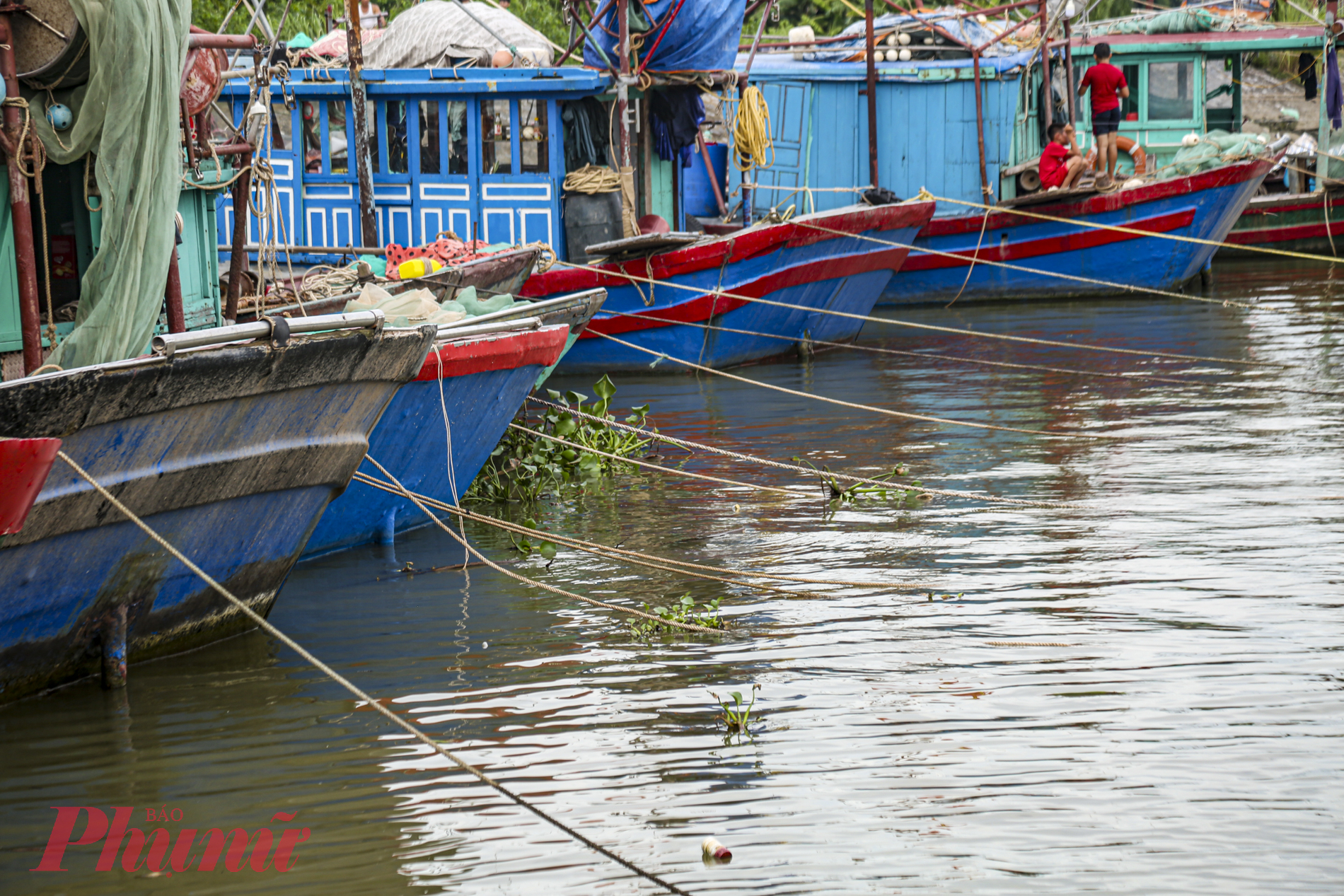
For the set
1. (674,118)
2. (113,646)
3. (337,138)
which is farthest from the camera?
(337,138)

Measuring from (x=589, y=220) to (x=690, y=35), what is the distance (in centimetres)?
186

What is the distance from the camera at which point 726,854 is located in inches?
147

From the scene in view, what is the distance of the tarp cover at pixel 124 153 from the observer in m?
5.17

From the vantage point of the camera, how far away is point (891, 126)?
17.7 meters

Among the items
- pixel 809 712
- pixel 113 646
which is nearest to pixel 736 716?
pixel 809 712

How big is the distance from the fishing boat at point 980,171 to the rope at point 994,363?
2.54m

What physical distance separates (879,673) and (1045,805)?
1.15 m

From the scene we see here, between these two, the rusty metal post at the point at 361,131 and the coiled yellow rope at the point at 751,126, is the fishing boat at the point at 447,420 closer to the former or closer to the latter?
the rusty metal post at the point at 361,131

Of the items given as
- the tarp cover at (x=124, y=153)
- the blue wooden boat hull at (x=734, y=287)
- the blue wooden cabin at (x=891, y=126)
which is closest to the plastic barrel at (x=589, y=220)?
the blue wooden boat hull at (x=734, y=287)

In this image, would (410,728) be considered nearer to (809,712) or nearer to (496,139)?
(809,712)

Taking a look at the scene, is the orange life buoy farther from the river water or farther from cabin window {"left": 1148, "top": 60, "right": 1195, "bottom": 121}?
the river water

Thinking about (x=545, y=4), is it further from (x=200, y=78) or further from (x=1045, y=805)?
(x=1045, y=805)

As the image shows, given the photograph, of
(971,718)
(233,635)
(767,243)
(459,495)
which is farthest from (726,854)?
(767,243)

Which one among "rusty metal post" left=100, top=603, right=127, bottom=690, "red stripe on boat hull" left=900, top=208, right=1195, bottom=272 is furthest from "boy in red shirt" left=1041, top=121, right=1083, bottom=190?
"rusty metal post" left=100, top=603, right=127, bottom=690
